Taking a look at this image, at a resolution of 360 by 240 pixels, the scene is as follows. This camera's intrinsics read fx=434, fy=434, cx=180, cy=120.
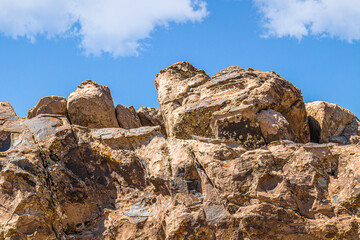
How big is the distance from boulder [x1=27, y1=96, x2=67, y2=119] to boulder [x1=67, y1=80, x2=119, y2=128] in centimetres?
39

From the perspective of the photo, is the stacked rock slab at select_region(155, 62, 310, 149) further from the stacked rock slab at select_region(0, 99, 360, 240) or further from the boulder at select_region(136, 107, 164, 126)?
the boulder at select_region(136, 107, 164, 126)

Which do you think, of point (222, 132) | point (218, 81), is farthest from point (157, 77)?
point (222, 132)

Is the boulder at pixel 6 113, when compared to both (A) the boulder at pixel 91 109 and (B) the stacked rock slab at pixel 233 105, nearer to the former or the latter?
(A) the boulder at pixel 91 109

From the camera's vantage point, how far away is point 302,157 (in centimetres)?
988

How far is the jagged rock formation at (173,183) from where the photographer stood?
9172 mm

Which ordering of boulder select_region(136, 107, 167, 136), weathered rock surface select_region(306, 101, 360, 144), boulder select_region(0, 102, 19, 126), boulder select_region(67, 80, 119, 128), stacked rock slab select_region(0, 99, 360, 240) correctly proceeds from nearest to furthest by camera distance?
1. stacked rock slab select_region(0, 99, 360, 240)
2. boulder select_region(0, 102, 19, 126)
3. weathered rock surface select_region(306, 101, 360, 144)
4. boulder select_region(67, 80, 119, 128)
5. boulder select_region(136, 107, 167, 136)

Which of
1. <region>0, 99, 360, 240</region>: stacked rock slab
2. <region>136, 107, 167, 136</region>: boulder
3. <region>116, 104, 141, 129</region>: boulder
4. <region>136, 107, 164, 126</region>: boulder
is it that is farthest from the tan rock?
<region>136, 107, 164, 126</region>: boulder

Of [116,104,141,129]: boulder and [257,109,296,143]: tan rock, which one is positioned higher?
[116,104,141,129]: boulder

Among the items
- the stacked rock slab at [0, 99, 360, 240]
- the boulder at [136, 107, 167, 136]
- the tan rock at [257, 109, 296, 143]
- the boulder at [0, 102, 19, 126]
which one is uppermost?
the boulder at [136, 107, 167, 136]

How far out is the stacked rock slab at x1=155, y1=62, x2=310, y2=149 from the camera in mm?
12102

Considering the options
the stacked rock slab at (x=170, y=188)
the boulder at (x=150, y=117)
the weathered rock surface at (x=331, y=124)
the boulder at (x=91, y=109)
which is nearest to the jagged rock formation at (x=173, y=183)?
the stacked rock slab at (x=170, y=188)

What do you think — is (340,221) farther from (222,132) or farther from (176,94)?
(176,94)

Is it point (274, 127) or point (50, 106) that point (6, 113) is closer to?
point (50, 106)

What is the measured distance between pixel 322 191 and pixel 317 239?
1042mm
